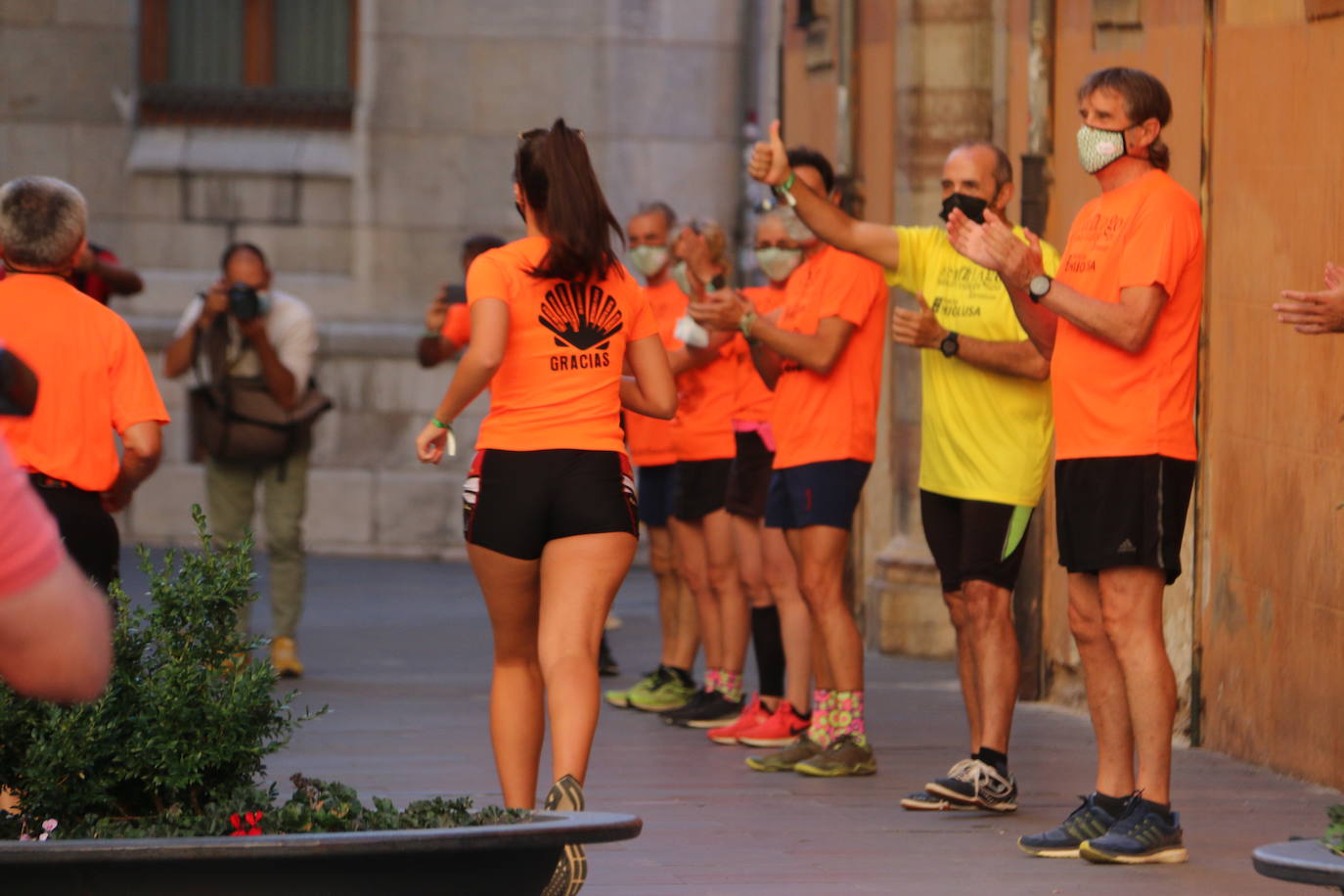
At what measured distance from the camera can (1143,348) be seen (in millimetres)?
6402

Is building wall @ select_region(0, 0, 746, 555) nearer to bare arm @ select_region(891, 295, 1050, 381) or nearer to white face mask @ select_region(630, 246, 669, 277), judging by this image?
white face mask @ select_region(630, 246, 669, 277)

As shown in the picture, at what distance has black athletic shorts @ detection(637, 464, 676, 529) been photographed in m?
10.1

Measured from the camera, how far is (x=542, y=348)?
6.16 m

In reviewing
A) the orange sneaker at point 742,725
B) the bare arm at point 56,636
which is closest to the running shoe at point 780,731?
the orange sneaker at point 742,725

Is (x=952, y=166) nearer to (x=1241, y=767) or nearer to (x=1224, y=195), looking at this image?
(x=1224, y=195)

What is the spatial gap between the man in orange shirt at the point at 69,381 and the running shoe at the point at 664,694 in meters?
3.91

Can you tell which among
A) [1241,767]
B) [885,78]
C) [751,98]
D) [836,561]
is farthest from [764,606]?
[751,98]

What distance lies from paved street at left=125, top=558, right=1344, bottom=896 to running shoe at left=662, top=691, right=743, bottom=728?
9cm

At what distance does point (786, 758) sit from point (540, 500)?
248 centimetres

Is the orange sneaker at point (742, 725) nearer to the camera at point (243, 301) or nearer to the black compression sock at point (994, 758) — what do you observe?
the black compression sock at point (994, 758)

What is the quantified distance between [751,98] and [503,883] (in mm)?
13650

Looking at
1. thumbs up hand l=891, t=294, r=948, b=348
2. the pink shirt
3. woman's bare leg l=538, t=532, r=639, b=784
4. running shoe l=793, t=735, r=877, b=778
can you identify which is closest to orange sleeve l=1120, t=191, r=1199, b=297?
thumbs up hand l=891, t=294, r=948, b=348

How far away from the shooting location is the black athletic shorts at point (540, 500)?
20.0 feet

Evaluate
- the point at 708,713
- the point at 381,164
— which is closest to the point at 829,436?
the point at 708,713
